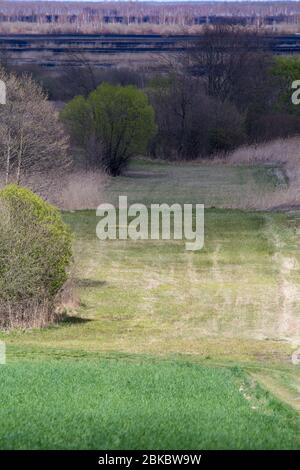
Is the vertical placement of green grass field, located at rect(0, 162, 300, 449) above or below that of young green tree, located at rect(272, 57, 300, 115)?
above

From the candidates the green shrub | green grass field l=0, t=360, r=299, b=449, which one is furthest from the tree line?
green grass field l=0, t=360, r=299, b=449

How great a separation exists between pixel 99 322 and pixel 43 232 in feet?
7.30

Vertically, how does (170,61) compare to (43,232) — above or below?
below

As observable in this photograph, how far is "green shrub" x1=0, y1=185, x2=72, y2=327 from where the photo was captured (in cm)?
2128

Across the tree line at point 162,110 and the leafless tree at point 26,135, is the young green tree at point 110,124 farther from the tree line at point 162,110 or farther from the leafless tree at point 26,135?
the leafless tree at point 26,135

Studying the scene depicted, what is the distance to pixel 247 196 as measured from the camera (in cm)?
4788

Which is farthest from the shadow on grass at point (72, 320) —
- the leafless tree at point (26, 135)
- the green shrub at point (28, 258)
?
the leafless tree at point (26, 135)

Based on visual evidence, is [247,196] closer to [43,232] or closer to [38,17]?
[43,232]

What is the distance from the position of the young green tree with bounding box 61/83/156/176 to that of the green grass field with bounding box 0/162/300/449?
1875cm

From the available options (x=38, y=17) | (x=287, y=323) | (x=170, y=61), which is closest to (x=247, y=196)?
(x=287, y=323)

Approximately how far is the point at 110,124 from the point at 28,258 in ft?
133

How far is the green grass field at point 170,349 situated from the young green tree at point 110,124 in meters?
18.8

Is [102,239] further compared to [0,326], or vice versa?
[102,239]

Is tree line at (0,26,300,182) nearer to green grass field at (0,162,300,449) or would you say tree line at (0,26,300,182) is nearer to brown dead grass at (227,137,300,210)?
brown dead grass at (227,137,300,210)
